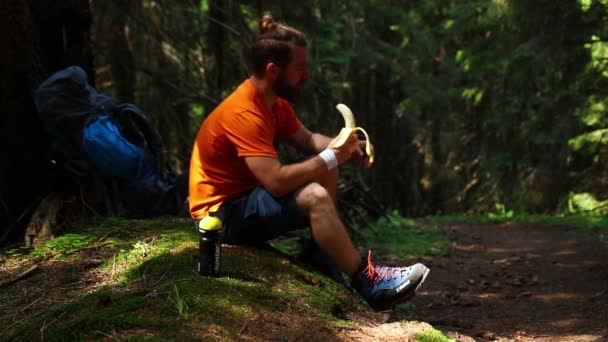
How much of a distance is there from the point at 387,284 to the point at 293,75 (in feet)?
4.67

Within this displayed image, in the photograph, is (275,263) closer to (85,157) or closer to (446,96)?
(85,157)

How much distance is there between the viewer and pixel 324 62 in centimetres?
1043

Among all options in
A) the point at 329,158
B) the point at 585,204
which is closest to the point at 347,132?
the point at 329,158

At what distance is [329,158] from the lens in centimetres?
377

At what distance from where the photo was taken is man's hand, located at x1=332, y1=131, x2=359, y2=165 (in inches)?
151

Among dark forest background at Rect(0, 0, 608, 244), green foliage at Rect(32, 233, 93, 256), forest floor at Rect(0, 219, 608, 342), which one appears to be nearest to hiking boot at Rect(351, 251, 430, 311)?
forest floor at Rect(0, 219, 608, 342)

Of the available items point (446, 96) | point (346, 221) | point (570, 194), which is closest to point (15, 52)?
point (346, 221)

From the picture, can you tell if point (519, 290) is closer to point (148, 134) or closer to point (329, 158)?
point (329, 158)

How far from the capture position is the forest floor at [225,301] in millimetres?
2959

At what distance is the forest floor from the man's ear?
1.14 metres

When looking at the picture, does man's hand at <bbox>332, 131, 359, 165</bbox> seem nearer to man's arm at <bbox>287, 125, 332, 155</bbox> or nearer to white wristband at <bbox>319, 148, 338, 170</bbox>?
white wristband at <bbox>319, 148, 338, 170</bbox>

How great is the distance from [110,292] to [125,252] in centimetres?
73

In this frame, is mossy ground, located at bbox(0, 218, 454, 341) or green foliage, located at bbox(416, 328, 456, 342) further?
green foliage, located at bbox(416, 328, 456, 342)

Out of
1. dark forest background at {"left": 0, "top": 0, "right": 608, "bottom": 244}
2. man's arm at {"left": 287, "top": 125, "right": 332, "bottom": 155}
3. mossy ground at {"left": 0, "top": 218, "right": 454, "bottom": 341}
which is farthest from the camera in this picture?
dark forest background at {"left": 0, "top": 0, "right": 608, "bottom": 244}
